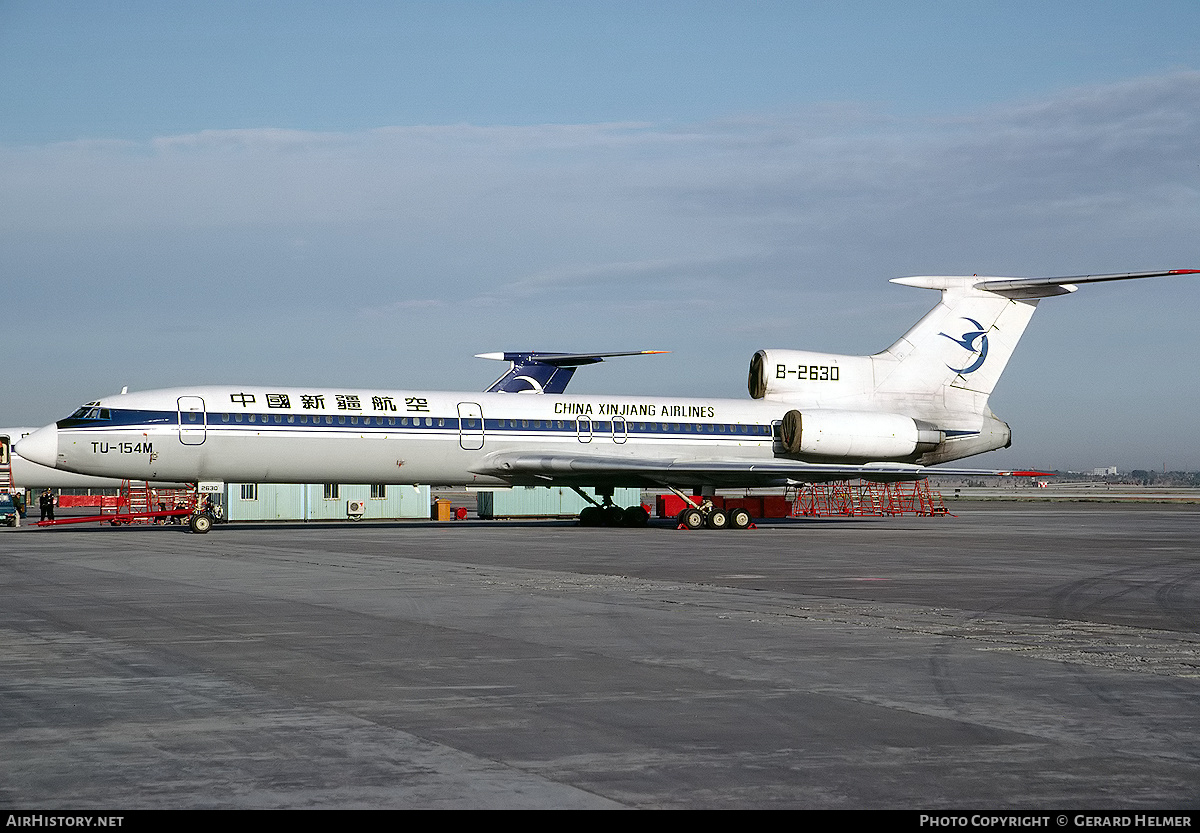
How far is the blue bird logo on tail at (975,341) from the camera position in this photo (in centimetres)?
3841

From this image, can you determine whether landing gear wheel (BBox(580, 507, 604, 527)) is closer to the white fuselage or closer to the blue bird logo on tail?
the white fuselage

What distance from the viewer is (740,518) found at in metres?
37.1

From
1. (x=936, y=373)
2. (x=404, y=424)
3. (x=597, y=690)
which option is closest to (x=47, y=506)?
(x=404, y=424)

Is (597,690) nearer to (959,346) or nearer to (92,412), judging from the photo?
(92,412)

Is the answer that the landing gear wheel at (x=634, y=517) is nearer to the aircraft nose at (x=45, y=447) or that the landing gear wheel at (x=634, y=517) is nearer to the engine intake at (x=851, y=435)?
the engine intake at (x=851, y=435)

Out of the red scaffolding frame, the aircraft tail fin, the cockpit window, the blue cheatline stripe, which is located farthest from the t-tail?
the cockpit window

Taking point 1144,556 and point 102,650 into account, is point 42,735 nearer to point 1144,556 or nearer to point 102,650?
point 102,650

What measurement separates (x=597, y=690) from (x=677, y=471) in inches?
1064

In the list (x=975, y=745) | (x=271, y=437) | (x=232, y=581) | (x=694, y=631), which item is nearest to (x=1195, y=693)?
(x=975, y=745)

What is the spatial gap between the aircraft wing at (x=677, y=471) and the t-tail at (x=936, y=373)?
61.9 inches

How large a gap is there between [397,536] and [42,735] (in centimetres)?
2424

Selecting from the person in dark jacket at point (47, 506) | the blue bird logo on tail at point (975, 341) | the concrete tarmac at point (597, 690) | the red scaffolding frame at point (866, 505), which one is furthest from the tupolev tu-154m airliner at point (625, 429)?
the person in dark jacket at point (47, 506)

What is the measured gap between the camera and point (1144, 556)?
77.8 ft

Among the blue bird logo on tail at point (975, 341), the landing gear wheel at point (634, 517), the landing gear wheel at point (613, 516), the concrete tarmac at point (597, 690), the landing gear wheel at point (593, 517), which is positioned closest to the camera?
the concrete tarmac at point (597, 690)
